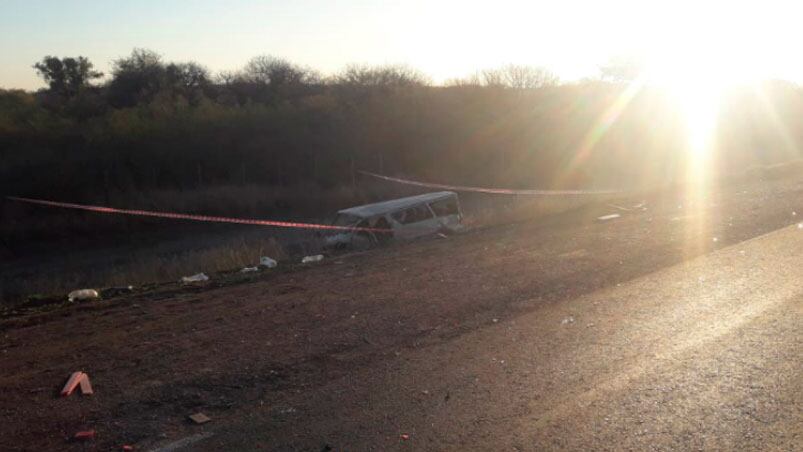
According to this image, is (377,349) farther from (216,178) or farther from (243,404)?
(216,178)

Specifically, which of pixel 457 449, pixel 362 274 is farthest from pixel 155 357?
pixel 362 274

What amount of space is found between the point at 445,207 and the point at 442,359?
13297 mm

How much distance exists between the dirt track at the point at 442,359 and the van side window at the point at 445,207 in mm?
7357

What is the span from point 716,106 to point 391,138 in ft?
75.3

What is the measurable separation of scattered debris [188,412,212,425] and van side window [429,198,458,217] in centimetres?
1449

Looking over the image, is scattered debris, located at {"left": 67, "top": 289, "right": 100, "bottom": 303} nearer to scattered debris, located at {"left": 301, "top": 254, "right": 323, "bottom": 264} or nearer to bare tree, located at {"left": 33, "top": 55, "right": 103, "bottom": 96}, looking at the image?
scattered debris, located at {"left": 301, "top": 254, "right": 323, "bottom": 264}

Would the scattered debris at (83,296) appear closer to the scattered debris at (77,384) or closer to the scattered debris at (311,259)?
the scattered debris at (311,259)

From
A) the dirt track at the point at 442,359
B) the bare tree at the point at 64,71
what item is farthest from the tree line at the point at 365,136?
the dirt track at the point at 442,359

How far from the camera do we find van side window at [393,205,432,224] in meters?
20.0

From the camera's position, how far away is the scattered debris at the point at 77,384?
283 inches

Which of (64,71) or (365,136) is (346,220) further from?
(64,71)

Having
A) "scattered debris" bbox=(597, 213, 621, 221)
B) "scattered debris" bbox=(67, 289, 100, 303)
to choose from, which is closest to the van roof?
"scattered debris" bbox=(597, 213, 621, 221)

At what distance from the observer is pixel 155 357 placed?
8305 millimetres

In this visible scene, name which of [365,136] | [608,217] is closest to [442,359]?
[608,217]
